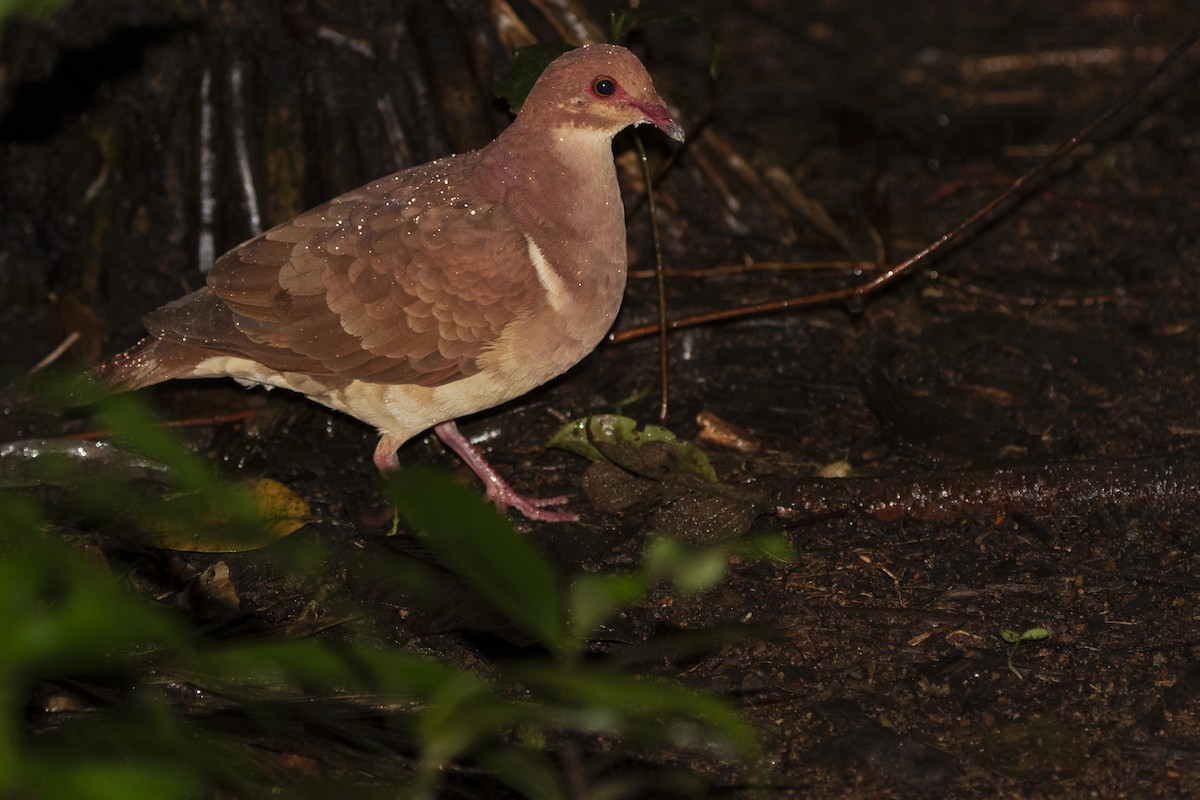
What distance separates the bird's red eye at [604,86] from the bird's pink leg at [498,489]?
1489 mm

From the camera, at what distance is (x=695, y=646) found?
3.79 meters

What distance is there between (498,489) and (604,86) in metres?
1.57

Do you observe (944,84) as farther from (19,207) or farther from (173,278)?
(19,207)

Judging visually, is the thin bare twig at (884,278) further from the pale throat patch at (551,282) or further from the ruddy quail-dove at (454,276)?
→ the pale throat patch at (551,282)

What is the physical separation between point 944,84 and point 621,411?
3899 millimetres

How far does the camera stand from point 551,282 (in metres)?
4.27

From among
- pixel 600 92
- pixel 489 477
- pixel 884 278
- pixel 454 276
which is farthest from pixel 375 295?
pixel 884 278

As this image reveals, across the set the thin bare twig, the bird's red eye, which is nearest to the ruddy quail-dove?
the bird's red eye

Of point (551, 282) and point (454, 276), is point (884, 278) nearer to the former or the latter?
point (551, 282)

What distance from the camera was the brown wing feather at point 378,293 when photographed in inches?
167

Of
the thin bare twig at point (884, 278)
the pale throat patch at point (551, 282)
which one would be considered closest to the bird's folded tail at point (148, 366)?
the pale throat patch at point (551, 282)

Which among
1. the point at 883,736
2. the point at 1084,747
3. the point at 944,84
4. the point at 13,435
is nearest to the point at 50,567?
the point at 883,736

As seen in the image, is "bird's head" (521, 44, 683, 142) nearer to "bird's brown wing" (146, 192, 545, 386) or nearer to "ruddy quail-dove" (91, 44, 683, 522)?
"ruddy quail-dove" (91, 44, 683, 522)

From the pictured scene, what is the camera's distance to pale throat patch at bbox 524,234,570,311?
4.26 metres
